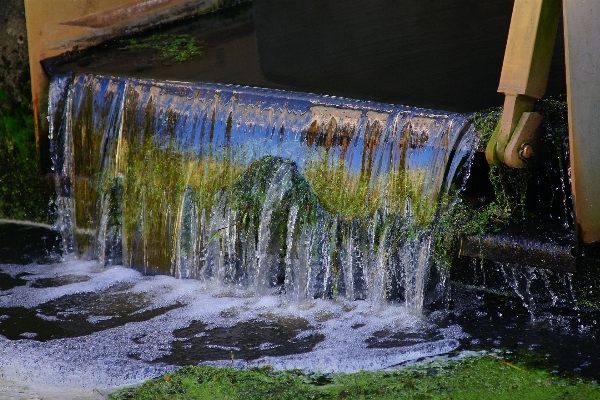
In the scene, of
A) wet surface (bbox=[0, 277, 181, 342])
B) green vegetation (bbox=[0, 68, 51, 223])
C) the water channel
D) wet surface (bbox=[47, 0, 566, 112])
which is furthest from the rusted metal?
green vegetation (bbox=[0, 68, 51, 223])

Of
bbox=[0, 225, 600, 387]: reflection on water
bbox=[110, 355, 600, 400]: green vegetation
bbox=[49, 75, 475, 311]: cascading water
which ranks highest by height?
bbox=[49, 75, 475, 311]: cascading water

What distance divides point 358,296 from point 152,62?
280cm

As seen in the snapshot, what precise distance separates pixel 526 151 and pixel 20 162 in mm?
4204

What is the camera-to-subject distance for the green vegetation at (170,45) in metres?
7.14

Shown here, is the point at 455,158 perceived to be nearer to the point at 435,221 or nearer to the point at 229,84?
the point at 435,221

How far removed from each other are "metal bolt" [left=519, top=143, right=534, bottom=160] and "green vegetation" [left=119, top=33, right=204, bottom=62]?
344 centimetres

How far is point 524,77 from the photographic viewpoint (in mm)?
4316

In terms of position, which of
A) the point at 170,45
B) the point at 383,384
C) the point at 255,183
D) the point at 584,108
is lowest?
the point at 383,384

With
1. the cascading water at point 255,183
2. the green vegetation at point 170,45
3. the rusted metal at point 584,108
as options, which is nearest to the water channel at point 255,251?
the cascading water at point 255,183

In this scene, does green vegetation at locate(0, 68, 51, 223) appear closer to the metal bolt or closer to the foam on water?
the foam on water

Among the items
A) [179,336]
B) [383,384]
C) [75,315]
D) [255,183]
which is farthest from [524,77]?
[75,315]

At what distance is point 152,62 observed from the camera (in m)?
6.92

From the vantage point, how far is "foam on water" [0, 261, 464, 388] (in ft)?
14.4

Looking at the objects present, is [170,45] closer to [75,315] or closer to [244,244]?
[244,244]
